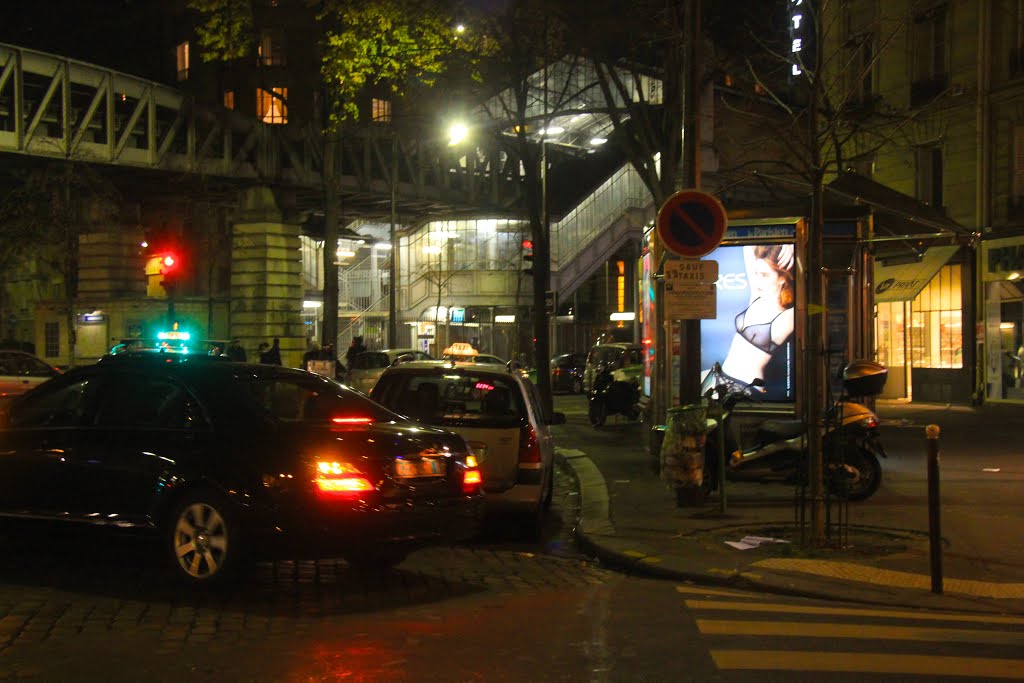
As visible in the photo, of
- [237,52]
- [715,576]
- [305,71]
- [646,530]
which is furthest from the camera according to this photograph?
[305,71]

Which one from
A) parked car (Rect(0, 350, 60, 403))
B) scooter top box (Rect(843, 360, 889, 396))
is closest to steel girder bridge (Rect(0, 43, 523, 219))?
parked car (Rect(0, 350, 60, 403))

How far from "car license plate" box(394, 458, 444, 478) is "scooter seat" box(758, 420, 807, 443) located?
19.3 feet

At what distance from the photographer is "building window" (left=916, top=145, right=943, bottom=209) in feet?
92.1

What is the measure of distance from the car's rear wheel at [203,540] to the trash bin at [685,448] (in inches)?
212

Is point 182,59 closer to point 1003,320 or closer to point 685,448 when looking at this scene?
point 1003,320

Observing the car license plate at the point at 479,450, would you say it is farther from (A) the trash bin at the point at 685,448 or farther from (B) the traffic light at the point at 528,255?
(B) the traffic light at the point at 528,255

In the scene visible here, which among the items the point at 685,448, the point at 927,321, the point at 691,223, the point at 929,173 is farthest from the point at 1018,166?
the point at 685,448

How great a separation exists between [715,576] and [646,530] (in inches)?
74.8

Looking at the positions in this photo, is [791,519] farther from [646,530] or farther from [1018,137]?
[1018,137]

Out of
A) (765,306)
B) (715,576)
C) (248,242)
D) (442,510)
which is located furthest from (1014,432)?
(248,242)

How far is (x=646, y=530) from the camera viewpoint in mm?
10234

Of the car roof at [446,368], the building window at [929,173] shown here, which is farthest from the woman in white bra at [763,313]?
the building window at [929,173]

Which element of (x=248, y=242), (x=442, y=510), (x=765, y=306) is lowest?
(x=442, y=510)

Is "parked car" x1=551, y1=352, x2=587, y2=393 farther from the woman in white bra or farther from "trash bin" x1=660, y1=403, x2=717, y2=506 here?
"trash bin" x1=660, y1=403, x2=717, y2=506
